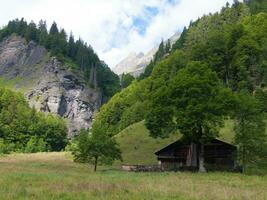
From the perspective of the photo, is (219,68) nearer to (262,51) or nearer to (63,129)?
(262,51)

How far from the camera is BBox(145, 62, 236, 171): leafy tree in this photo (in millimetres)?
51031

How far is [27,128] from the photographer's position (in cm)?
16100

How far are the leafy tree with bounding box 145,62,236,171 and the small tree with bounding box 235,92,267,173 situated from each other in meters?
2.72

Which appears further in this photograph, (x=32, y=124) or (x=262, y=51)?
(x=32, y=124)

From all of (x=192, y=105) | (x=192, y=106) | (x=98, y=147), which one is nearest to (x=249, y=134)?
(x=192, y=106)

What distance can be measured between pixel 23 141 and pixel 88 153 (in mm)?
108609

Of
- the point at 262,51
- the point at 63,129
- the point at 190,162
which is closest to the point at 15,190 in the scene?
the point at 190,162

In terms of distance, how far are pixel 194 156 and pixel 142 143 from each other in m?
17.7

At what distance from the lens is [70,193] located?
2186 cm

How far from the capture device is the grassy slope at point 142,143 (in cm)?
6775

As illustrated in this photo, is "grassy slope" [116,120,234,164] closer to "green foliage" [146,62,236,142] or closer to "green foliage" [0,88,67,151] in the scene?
"green foliage" [146,62,236,142]

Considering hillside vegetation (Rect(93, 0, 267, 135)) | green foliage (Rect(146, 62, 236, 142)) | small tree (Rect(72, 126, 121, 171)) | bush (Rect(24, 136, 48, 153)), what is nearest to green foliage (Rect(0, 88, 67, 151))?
bush (Rect(24, 136, 48, 153))

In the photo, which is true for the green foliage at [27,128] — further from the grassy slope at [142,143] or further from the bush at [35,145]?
the grassy slope at [142,143]

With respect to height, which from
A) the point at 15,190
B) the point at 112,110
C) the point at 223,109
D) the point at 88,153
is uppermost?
the point at 112,110
